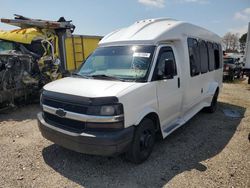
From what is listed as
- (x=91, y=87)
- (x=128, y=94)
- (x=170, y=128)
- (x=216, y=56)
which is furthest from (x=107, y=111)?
(x=216, y=56)

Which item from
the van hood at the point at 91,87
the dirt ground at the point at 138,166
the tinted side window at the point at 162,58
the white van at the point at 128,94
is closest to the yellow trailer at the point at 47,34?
the dirt ground at the point at 138,166

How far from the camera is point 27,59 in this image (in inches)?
304

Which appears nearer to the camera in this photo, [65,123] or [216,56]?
[65,123]

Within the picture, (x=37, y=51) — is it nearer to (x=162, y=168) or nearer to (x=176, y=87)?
(x=176, y=87)

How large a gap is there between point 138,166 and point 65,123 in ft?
4.78

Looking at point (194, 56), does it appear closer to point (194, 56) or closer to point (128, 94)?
point (194, 56)

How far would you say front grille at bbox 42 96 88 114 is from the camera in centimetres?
367

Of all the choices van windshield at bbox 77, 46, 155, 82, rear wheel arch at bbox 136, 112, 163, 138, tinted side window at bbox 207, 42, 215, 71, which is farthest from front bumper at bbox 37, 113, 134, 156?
tinted side window at bbox 207, 42, 215, 71

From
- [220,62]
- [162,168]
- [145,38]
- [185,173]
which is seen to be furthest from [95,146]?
[220,62]

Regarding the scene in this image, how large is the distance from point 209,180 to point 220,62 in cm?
568

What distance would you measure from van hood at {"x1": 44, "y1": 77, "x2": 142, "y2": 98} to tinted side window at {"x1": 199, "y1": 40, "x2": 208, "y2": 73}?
330 centimetres

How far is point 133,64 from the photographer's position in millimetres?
4414

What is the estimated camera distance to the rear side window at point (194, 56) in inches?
228

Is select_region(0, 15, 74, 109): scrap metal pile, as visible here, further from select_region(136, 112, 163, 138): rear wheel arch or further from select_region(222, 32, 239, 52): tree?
select_region(222, 32, 239, 52): tree
